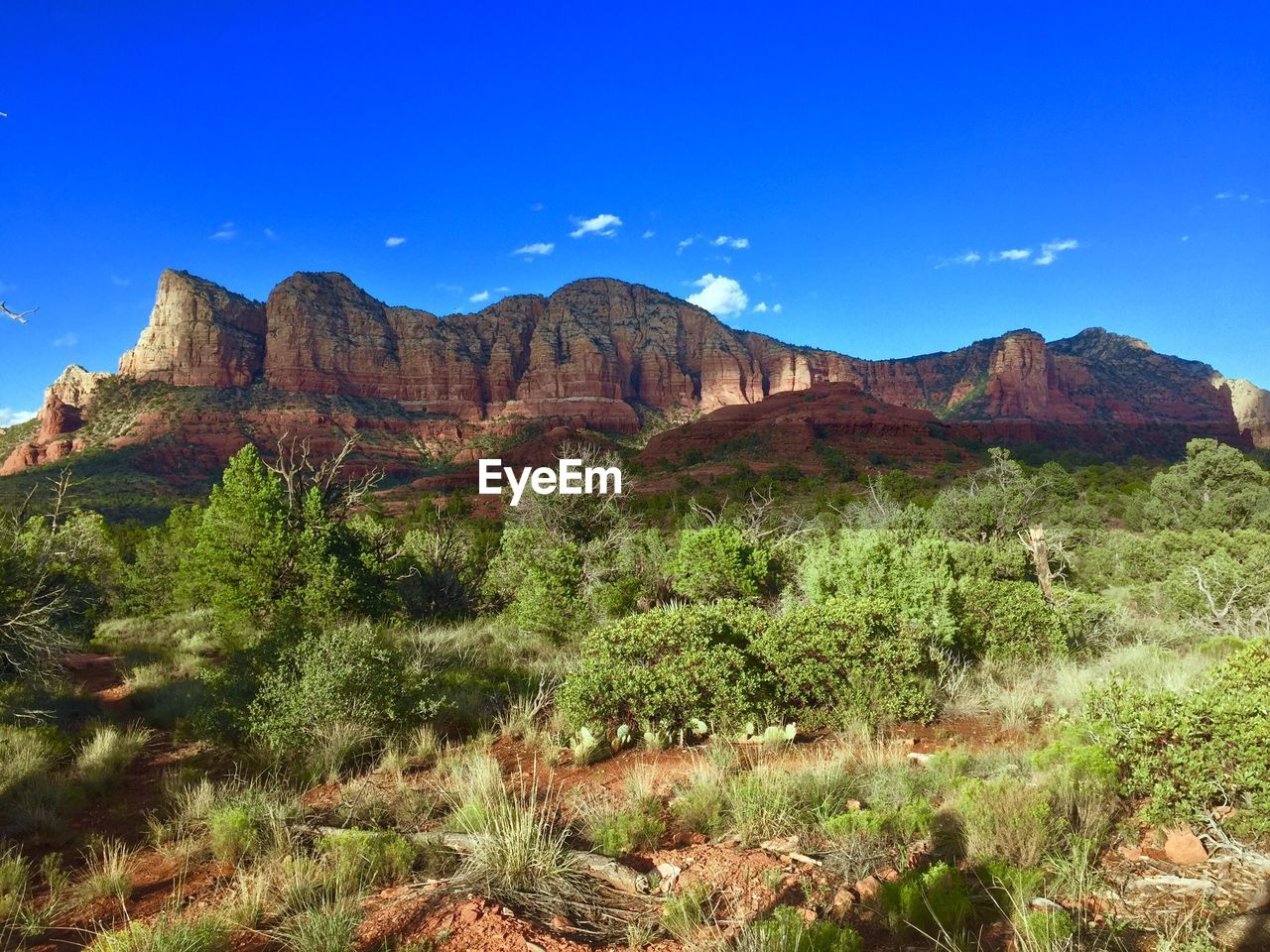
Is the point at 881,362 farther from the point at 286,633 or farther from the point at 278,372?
the point at 286,633

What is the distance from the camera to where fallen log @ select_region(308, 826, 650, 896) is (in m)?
3.69

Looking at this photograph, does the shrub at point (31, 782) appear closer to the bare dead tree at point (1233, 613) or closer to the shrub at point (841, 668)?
the shrub at point (841, 668)

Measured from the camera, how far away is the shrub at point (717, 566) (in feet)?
51.4

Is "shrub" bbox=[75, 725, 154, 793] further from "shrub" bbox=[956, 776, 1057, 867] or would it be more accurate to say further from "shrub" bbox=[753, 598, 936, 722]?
"shrub" bbox=[956, 776, 1057, 867]

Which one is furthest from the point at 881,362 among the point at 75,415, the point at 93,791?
the point at 93,791

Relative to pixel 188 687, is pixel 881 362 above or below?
above

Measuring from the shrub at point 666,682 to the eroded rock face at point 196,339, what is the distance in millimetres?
116327

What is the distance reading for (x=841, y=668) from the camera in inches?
297

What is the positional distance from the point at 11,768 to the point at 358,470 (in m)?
82.2

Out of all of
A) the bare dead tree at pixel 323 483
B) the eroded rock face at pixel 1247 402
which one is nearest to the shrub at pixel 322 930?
the bare dead tree at pixel 323 483

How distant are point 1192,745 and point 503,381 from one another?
5460 inches

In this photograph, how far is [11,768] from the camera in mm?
6375

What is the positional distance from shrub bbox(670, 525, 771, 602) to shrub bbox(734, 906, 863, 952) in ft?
41.1

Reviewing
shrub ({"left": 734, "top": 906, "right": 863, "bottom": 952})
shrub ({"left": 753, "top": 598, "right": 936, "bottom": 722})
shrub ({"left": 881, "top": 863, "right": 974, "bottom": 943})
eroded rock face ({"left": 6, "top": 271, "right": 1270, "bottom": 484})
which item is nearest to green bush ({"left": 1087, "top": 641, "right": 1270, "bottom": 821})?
shrub ({"left": 881, "top": 863, "right": 974, "bottom": 943})
